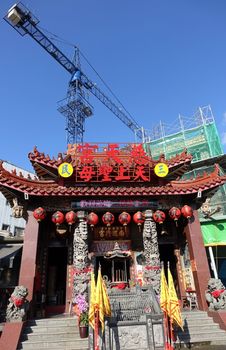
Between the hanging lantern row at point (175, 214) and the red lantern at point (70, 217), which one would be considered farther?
the hanging lantern row at point (175, 214)

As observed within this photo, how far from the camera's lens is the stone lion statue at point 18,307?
8.11 m

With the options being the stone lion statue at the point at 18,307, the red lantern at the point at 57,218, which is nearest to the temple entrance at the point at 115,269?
the red lantern at the point at 57,218

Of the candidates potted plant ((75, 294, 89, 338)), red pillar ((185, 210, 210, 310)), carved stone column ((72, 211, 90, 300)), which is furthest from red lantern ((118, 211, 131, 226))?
potted plant ((75, 294, 89, 338))

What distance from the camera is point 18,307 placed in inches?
326

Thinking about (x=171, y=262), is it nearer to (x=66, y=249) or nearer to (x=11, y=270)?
(x=66, y=249)

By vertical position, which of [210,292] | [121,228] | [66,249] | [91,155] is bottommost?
[210,292]

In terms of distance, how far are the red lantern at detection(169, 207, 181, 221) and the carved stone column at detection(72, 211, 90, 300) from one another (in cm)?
408

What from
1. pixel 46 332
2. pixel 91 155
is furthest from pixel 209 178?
pixel 46 332

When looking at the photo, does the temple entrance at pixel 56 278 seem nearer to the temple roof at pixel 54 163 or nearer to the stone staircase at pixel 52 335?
the stone staircase at pixel 52 335

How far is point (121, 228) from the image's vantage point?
12969 millimetres

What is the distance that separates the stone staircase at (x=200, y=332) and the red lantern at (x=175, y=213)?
13.0ft

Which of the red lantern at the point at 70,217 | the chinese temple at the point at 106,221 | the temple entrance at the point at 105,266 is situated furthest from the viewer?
the temple entrance at the point at 105,266

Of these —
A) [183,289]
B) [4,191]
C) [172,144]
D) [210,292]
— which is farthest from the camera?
[172,144]

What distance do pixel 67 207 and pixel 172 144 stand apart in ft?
60.5
